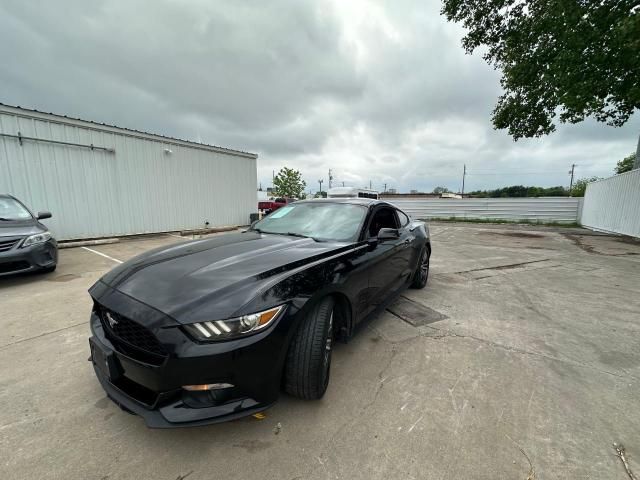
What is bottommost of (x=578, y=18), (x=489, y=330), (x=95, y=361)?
(x=489, y=330)

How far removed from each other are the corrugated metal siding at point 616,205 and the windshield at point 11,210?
17796 millimetres

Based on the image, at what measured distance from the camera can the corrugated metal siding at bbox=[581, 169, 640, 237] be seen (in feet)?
33.6

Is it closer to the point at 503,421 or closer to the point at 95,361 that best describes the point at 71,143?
the point at 95,361

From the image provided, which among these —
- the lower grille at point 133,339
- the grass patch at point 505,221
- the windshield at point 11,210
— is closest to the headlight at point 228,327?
the lower grille at point 133,339

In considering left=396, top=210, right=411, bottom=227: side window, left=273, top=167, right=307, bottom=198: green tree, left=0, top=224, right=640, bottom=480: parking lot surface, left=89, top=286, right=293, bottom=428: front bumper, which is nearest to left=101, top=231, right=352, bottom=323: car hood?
left=89, top=286, right=293, bottom=428: front bumper

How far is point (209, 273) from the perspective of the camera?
168 centimetres

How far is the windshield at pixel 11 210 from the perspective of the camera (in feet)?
14.4

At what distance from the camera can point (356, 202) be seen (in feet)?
10.2

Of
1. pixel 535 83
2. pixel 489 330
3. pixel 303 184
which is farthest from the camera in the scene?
pixel 303 184

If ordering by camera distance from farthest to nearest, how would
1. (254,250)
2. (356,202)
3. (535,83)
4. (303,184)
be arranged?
(303,184) → (535,83) → (356,202) → (254,250)

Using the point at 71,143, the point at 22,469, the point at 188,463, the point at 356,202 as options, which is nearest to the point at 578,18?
the point at 356,202

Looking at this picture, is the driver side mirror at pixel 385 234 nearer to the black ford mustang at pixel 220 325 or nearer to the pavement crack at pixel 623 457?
the black ford mustang at pixel 220 325

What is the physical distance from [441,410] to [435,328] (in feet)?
4.14

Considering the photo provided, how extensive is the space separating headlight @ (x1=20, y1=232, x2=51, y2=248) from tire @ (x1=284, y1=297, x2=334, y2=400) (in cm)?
488
